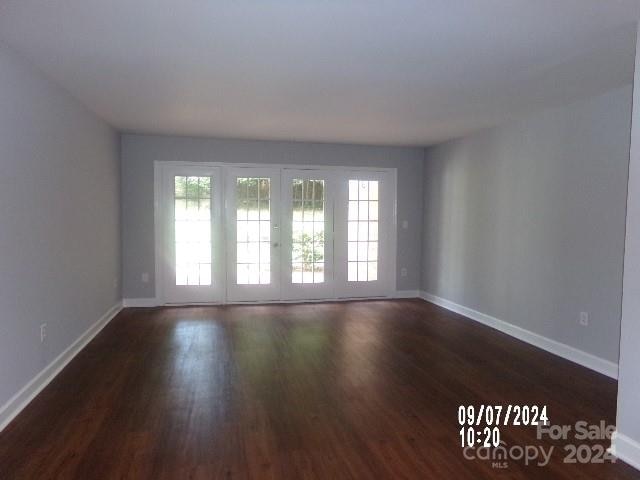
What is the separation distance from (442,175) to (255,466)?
517 centimetres

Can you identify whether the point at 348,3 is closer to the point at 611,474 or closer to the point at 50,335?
the point at 611,474

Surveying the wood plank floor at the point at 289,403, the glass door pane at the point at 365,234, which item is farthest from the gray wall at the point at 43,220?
the glass door pane at the point at 365,234

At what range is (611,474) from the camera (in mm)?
2365

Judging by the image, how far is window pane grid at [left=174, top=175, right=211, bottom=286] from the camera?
634 cm

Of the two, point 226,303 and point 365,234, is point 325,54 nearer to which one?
point 365,234

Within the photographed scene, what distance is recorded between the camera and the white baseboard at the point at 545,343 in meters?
3.82

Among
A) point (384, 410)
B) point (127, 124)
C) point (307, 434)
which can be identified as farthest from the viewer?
point (127, 124)

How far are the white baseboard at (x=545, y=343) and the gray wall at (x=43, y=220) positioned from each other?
4.50 m

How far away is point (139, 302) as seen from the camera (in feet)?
20.7

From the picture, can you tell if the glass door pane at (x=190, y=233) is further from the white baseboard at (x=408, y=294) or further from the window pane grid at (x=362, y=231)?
the white baseboard at (x=408, y=294)

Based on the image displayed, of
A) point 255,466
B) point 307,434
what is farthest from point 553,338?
point 255,466

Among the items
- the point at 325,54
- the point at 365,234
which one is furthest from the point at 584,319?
the point at 365,234

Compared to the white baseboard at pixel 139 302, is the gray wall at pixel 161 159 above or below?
above

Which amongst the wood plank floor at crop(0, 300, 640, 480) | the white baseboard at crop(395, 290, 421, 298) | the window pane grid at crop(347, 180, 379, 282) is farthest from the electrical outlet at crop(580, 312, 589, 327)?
the window pane grid at crop(347, 180, 379, 282)
